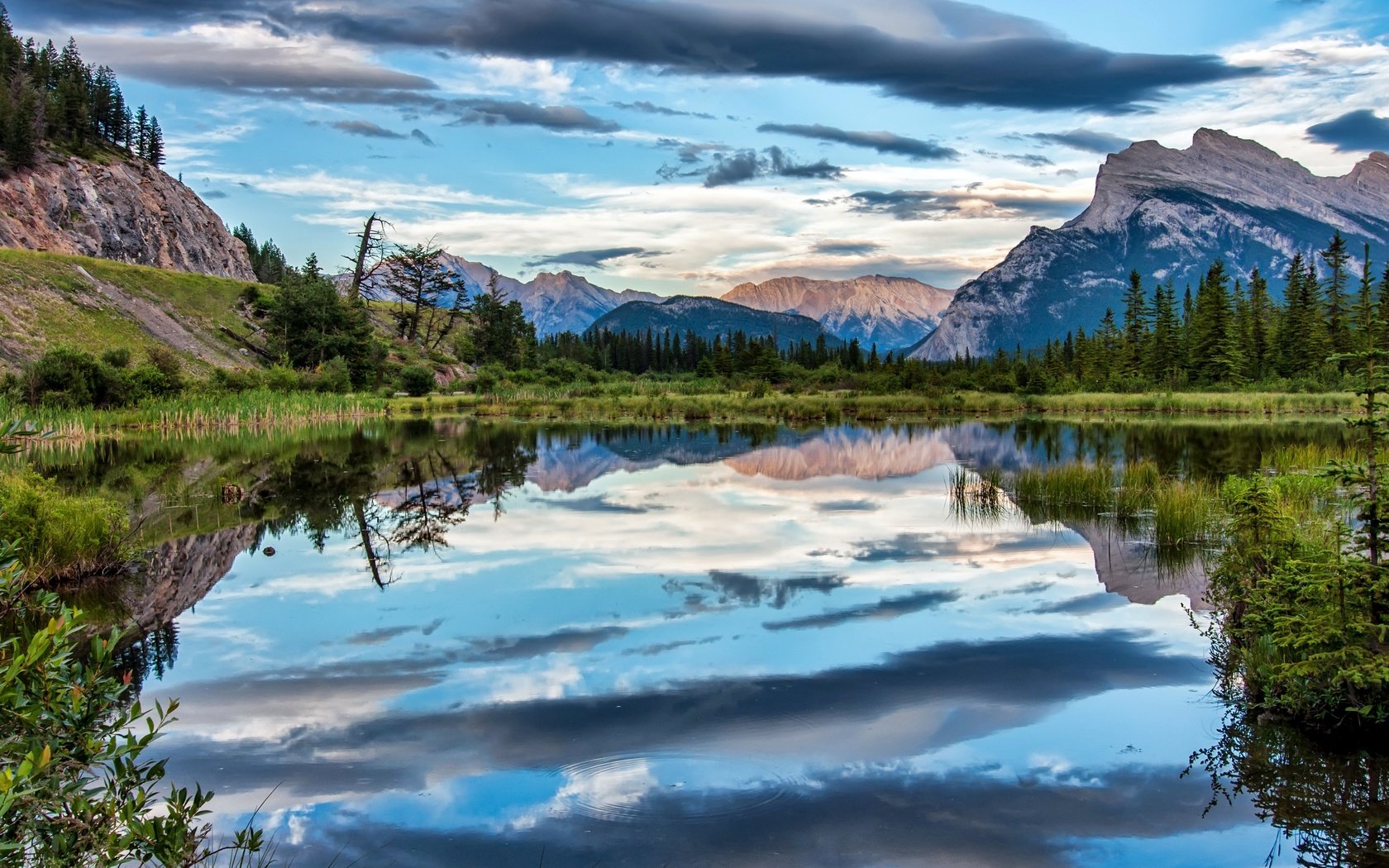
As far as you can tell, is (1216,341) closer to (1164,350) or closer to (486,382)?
(1164,350)

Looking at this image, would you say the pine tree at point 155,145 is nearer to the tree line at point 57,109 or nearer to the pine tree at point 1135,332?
the tree line at point 57,109

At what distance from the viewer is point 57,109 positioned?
10362 centimetres

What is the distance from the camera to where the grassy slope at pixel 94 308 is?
55969 mm

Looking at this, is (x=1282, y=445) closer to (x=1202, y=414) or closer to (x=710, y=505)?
(x=710, y=505)

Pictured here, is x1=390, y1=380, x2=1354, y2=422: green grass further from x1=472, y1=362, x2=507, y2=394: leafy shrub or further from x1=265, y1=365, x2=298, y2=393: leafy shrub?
x1=265, y1=365, x2=298, y2=393: leafy shrub

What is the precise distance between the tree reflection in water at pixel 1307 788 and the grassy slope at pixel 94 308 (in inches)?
2256

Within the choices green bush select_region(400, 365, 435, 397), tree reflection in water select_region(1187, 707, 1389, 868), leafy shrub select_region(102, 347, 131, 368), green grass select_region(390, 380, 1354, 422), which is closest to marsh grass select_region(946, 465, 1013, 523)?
tree reflection in water select_region(1187, 707, 1389, 868)

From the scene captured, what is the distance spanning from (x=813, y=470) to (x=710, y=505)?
311 inches

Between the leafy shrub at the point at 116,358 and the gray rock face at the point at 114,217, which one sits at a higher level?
the gray rock face at the point at 114,217

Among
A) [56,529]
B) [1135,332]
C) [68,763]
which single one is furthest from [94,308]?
[1135,332]

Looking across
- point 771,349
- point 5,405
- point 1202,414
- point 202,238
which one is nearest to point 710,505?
point 5,405

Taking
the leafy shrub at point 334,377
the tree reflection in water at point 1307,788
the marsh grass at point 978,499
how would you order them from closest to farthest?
1. the tree reflection in water at point 1307,788
2. the marsh grass at point 978,499
3. the leafy shrub at point 334,377

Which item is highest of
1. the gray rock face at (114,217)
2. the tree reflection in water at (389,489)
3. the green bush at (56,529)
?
the gray rock face at (114,217)

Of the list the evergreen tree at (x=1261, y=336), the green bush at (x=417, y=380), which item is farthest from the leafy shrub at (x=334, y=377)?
the evergreen tree at (x=1261, y=336)
